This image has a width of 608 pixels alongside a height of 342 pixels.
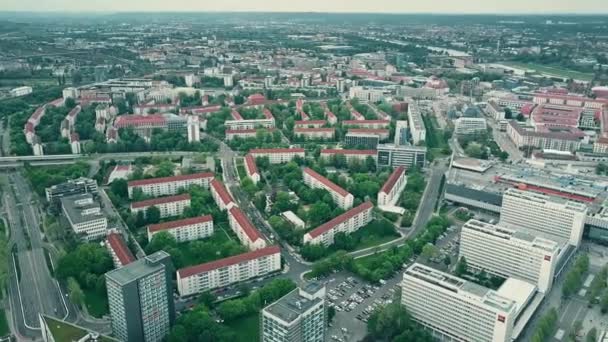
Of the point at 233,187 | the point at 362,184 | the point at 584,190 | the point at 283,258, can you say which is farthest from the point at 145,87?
the point at 584,190

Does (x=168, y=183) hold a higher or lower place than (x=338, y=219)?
lower

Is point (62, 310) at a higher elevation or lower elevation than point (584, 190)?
lower

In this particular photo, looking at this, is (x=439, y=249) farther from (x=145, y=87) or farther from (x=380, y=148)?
(x=145, y=87)

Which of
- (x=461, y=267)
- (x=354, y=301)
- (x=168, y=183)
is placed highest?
(x=168, y=183)

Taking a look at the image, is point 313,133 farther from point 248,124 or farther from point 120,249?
point 120,249

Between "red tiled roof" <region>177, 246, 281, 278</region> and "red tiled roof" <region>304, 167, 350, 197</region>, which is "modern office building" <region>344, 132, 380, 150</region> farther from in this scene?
"red tiled roof" <region>177, 246, 281, 278</region>

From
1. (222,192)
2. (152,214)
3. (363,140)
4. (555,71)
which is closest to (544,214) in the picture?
(222,192)

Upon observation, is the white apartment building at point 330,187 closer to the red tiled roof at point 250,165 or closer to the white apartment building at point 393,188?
the white apartment building at point 393,188
